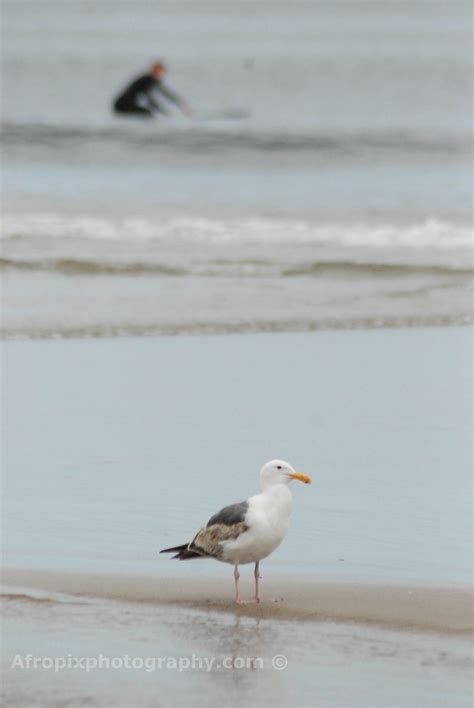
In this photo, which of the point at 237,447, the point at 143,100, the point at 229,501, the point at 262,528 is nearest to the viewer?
the point at 262,528

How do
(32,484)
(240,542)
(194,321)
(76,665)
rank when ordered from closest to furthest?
1. (76,665)
2. (240,542)
3. (32,484)
4. (194,321)

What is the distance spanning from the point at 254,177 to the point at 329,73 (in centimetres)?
2177

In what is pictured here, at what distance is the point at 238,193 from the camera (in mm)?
23219

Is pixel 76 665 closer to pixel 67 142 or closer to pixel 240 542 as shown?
pixel 240 542

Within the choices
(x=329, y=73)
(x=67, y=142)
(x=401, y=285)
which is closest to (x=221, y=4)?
(x=329, y=73)

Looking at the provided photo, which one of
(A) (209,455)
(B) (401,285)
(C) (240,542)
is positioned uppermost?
(B) (401,285)

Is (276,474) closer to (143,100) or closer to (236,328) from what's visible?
(236,328)

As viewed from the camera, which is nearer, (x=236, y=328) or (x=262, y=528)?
(x=262, y=528)

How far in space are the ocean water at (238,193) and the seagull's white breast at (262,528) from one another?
5918 millimetres

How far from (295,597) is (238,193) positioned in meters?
17.3

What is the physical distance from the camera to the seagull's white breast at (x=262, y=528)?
6227 mm

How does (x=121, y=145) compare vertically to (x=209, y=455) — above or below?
above

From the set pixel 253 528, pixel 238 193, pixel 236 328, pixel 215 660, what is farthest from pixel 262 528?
pixel 238 193

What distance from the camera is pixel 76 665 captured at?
5.41 meters
